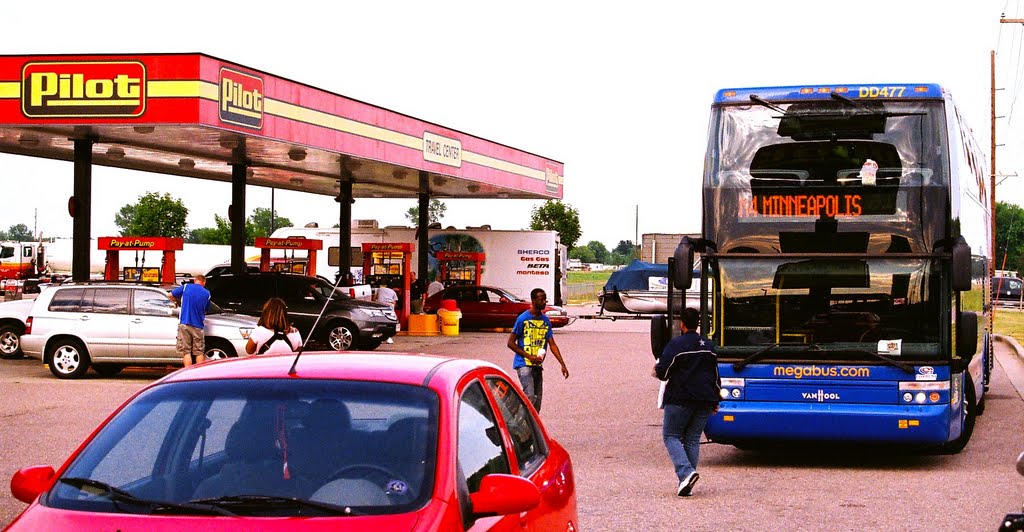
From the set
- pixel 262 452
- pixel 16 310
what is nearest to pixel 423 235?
pixel 16 310

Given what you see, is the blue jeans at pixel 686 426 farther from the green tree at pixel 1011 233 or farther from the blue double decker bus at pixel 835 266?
the green tree at pixel 1011 233

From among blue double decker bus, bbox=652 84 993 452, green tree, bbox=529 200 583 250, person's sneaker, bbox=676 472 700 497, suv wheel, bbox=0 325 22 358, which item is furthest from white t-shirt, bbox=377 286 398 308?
green tree, bbox=529 200 583 250

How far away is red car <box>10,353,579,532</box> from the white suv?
17147 millimetres

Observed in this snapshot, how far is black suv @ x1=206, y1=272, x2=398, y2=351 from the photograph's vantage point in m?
28.4

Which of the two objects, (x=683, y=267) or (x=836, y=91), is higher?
(x=836, y=91)

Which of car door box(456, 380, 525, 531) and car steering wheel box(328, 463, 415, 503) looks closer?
car steering wheel box(328, 463, 415, 503)

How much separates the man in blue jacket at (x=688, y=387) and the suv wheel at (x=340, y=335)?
17.7 metres

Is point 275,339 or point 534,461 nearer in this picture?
point 534,461

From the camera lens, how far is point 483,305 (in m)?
39.8

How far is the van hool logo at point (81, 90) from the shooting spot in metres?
23.2

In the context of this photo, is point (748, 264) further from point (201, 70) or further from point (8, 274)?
point (8, 274)

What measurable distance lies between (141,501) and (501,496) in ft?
4.04

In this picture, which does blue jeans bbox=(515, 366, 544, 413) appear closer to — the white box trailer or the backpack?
the backpack

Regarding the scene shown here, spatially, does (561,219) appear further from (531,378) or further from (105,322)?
(531,378)
